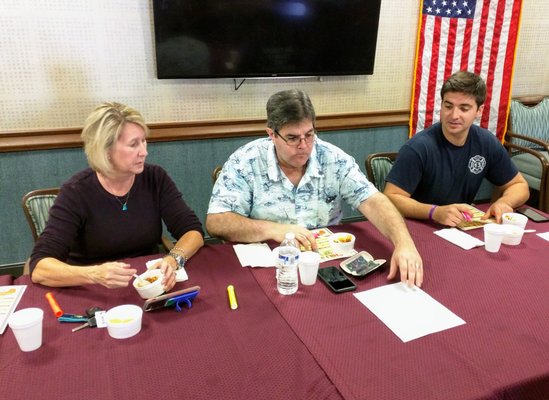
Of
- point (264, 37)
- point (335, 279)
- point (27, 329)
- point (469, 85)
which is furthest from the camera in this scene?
point (264, 37)

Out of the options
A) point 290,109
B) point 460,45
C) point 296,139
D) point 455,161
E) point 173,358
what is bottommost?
point 173,358

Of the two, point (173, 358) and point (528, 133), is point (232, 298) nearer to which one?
point (173, 358)

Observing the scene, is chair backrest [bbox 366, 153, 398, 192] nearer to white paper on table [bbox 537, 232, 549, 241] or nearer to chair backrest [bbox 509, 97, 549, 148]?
white paper on table [bbox 537, 232, 549, 241]

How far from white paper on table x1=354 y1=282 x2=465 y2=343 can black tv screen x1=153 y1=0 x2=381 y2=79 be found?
2.12m

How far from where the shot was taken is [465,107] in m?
2.14

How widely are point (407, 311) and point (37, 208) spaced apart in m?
1.64

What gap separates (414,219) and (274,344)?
1.11 meters

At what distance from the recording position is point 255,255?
63.3 inches

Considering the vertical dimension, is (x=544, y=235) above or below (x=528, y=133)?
below

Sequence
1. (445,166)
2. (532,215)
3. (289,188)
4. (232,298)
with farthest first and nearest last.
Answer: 1. (445,166)
2. (532,215)
3. (289,188)
4. (232,298)

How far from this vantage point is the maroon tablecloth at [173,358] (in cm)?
98

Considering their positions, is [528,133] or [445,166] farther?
[528,133]

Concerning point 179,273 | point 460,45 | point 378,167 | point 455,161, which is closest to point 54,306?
point 179,273

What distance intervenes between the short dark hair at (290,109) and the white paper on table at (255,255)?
0.48 meters
